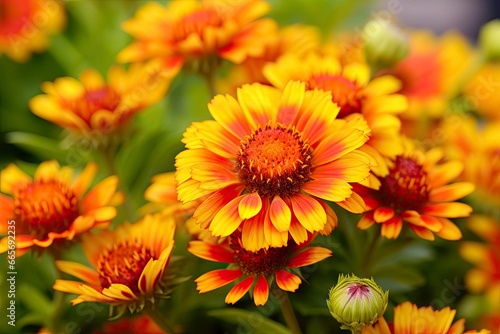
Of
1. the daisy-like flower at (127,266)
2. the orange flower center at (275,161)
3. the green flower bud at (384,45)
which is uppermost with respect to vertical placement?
the green flower bud at (384,45)

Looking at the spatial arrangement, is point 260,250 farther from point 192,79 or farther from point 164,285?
point 192,79

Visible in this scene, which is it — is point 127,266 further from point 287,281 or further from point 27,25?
point 27,25

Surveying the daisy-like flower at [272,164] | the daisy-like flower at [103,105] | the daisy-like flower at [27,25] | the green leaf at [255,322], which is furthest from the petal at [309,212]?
the daisy-like flower at [27,25]

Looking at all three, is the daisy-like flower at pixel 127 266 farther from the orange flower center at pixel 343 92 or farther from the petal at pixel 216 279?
the orange flower center at pixel 343 92

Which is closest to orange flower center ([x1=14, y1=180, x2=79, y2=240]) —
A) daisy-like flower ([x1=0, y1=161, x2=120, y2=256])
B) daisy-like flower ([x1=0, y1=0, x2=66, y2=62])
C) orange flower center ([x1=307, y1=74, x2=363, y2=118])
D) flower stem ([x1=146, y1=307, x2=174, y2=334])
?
daisy-like flower ([x1=0, y1=161, x2=120, y2=256])

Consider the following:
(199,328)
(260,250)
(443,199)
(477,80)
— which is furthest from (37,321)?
(477,80)
